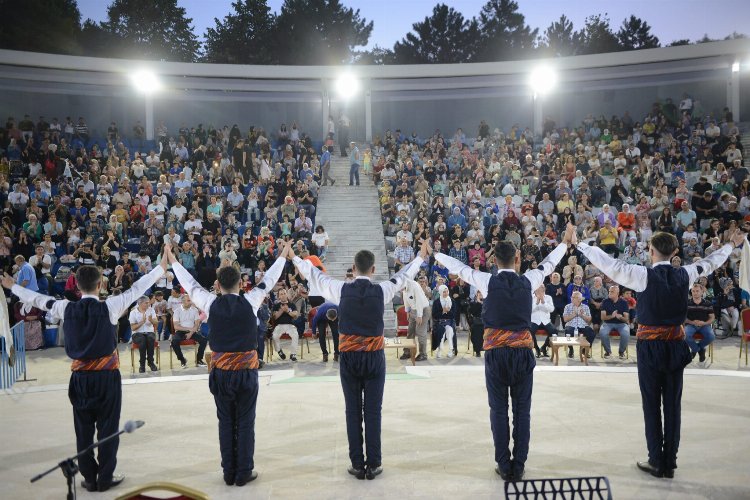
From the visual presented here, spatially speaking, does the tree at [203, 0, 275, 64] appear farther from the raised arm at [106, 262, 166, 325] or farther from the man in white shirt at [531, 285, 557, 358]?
the raised arm at [106, 262, 166, 325]

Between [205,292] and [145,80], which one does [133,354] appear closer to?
[205,292]

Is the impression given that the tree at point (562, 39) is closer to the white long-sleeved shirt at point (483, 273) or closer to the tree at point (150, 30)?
the tree at point (150, 30)

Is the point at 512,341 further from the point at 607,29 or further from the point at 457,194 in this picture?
the point at 607,29

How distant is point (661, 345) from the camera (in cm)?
618


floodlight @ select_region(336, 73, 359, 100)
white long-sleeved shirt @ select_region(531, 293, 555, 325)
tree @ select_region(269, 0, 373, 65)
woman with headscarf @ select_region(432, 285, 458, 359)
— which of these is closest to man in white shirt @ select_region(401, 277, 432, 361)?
woman with headscarf @ select_region(432, 285, 458, 359)

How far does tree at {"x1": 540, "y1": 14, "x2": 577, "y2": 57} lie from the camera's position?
176 ft

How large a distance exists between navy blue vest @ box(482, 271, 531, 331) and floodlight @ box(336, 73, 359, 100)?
1900cm

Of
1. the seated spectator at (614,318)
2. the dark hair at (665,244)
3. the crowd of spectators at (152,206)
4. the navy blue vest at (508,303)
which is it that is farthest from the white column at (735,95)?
the navy blue vest at (508,303)

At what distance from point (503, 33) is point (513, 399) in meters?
46.7

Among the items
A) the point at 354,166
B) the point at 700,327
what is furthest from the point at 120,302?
the point at 354,166

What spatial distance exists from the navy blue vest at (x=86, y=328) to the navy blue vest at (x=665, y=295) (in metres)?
4.61

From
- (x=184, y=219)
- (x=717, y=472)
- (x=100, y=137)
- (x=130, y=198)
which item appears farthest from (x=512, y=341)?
(x=100, y=137)

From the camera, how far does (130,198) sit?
61.4 ft

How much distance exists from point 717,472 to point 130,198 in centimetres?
1590
